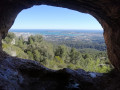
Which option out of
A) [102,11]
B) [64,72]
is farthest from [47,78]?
[102,11]

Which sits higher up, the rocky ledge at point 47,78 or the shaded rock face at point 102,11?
the shaded rock face at point 102,11

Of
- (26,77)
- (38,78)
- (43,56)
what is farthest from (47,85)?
(43,56)

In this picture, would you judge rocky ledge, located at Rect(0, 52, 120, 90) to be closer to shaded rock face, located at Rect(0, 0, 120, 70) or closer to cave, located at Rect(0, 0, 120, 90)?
cave, located at Rect(0, 0, 120, 90)

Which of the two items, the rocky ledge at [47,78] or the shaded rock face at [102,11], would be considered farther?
the rocky ledge at [47,78]

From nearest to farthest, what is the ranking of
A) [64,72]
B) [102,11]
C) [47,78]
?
[102,11]
[47,78]
[64,72]

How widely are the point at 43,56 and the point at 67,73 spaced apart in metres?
36.0

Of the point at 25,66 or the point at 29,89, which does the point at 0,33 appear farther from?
the point at 29,89

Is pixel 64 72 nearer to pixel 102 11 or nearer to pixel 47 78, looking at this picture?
pixel 47 78

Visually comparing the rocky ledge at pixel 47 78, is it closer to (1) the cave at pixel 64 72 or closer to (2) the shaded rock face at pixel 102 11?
(1) the cave at pixel 64 72

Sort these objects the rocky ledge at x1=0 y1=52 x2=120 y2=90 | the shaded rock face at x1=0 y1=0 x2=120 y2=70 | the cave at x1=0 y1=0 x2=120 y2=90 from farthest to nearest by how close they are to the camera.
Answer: the rocky ledge at x1=0 y1=52 x2=120 y2=90 < the cave at x1=0 y1=0 x2=120 y2=90 < the shaded rock face at x1=0 y1=0 x2=120 y2=70

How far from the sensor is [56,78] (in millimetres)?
8391

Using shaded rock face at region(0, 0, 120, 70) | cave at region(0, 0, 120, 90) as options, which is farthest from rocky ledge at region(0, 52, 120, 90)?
shaded rock face at region(0, 0, 120, 70)

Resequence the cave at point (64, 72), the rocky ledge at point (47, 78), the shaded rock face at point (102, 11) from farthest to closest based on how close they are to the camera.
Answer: the rocky ledge at point (47, 78) < the cave at point (64, 72) < the shaded rock face at point (102, 11)

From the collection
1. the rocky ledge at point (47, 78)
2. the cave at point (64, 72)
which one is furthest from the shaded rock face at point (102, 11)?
the rocky ledge at point (47, 78)
